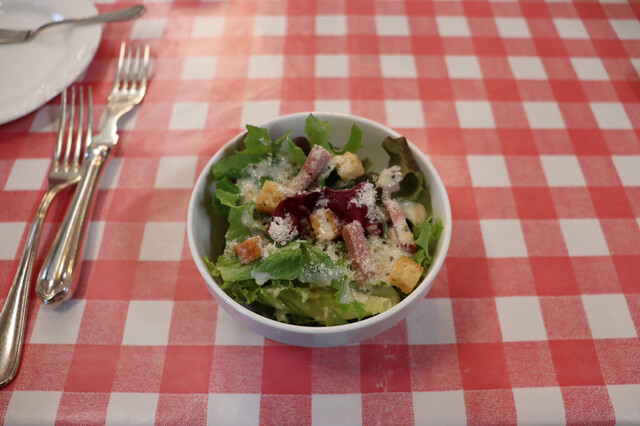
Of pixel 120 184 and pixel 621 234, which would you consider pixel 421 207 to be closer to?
pixel 621 234

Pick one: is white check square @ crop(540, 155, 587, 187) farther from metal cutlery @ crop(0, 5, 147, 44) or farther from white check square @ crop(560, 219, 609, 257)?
metal cutlery @ crop(0, 5, 147, 44)

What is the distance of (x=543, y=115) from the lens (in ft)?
4.19

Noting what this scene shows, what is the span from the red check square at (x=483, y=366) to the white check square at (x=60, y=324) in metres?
0.78

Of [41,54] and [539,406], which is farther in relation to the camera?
[41,54]

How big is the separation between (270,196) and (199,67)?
2.45 ft

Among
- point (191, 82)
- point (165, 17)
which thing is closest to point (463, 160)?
point (191, 82)

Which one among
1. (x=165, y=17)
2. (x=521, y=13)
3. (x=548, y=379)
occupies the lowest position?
(x=548, y=379)

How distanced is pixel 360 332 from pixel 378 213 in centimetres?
23

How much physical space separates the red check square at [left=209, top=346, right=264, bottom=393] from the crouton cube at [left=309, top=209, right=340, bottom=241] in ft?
0.90

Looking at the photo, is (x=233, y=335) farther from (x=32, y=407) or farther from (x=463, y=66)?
(x=463, y=66)

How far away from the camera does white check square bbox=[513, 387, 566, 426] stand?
2.71 feet

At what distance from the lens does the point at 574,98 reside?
1.31 m

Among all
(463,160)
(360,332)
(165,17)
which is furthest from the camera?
(165,17)

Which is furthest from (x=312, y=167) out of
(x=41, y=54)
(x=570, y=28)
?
(x=570, y=28)
